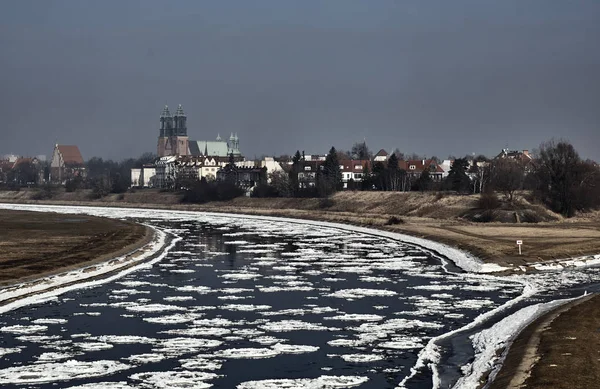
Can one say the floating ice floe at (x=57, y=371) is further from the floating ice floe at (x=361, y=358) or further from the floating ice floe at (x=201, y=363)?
the floating ice floe at (x=361, y=358)

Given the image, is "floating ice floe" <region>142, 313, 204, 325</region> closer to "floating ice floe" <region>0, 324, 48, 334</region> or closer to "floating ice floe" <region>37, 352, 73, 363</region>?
"floating ice floe" <region>0, 324, 48, 334</region>

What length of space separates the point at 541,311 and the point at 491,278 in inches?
425

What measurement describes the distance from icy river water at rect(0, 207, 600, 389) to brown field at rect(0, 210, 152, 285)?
4.40m

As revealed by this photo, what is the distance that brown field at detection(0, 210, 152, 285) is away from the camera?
4272 centimetres

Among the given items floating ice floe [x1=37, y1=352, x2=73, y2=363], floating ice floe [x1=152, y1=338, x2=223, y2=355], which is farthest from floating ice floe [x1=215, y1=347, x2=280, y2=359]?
floating ice floe [x1=37, y1=352, x2=73, y2=363]

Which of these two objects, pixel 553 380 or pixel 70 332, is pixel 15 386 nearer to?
pixel 70 332

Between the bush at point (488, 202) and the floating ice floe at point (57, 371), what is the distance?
7218 cm

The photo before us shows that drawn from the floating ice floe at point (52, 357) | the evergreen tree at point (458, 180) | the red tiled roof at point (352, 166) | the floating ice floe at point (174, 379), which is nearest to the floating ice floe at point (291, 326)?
the floating ice floe at point (174, 379)

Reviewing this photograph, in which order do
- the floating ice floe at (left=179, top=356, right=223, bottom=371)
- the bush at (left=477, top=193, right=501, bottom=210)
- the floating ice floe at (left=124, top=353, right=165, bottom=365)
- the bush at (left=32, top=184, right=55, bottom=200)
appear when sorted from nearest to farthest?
the floating ice floe at (left=179, top=356, right=223, bottom=371) → the floating ice floe at (left=124, top=353, right=165, bottom=365) → the bush at (left=477, top=193, right=501, bottom=210) → the bush at (left=32, top=184, right=55, bottom=200)

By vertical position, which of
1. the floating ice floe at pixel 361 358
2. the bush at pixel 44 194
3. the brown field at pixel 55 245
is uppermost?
the bush at pixel 44 194

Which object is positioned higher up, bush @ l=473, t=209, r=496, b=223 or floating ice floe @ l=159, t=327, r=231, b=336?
bush @ l=473, t=209, r=496, b=223

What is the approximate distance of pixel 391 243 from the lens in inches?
2501

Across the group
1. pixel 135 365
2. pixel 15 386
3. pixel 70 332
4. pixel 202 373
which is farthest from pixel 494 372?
pixel 70 332

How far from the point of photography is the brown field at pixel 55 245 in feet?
140
